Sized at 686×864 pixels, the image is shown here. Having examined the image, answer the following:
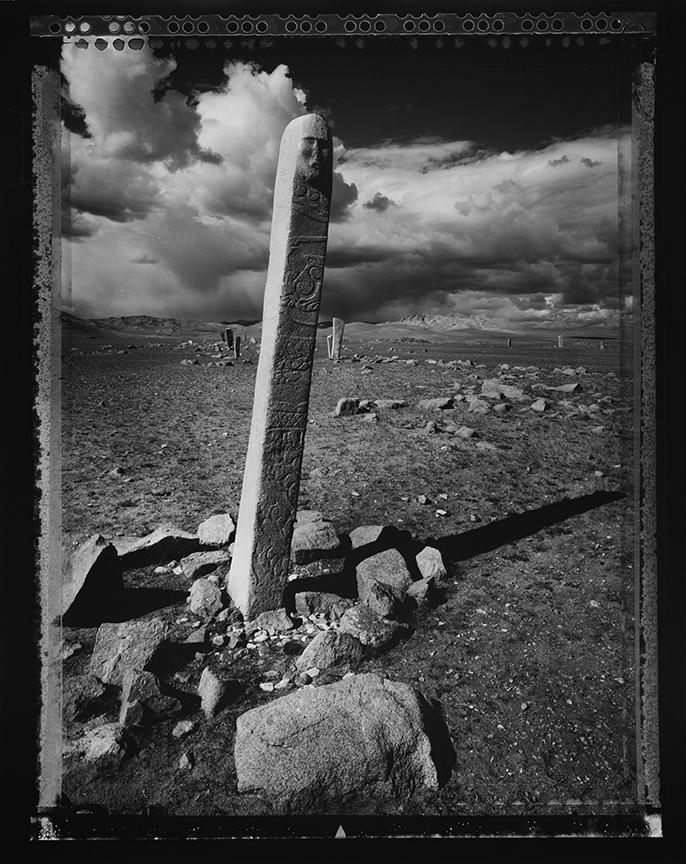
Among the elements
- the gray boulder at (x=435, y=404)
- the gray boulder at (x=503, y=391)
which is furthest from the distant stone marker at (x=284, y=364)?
the gray boulder at (x=503, y=391)

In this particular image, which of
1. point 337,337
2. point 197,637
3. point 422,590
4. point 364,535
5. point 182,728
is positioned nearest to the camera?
point 182,728

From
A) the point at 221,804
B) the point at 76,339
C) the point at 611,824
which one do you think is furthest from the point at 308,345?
the point at 611,824

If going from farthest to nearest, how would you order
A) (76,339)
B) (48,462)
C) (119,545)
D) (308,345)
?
(119,545) < (308,345) < (76,339) < (48,462)

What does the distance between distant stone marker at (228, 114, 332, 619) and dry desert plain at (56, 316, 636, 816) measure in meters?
0.44

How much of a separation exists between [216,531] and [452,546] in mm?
1895

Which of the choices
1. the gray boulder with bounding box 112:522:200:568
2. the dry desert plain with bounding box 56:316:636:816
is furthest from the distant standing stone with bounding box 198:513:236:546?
the dry desert plain with bounding box 56:316:636:816

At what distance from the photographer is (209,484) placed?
17.5 feet

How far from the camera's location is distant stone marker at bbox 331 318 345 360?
38.7 feet

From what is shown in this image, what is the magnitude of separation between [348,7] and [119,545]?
3572 mm

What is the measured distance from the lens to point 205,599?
341 cm

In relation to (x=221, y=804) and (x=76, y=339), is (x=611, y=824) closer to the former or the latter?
(x=221, y=804)

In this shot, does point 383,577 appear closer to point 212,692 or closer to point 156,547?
point 212,692

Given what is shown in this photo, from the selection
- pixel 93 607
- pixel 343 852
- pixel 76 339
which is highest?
pixel 76 339

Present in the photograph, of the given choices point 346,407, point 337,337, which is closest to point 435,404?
point 346,407
